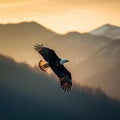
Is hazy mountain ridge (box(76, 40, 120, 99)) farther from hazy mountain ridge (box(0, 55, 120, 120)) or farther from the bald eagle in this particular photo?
the bald eagle

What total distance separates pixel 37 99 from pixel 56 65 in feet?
379

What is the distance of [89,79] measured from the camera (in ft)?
481

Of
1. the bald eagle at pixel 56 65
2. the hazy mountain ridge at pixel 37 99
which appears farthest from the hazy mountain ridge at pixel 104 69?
the bald eagle at pixel 56 65

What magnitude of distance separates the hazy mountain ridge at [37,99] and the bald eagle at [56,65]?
10504 cm

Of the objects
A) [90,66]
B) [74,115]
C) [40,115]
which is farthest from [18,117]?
[90,66]

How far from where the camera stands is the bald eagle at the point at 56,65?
26698 mm

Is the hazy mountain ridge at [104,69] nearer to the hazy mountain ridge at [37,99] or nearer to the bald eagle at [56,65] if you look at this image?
the hazy mountain ridge at [37,99]

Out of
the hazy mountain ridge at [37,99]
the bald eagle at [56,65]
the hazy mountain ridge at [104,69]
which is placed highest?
the hazy mountain ridge at [104,69]

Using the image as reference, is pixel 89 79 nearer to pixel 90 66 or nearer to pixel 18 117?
pixel 18 117

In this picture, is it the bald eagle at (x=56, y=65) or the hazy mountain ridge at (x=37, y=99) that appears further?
the hazy mountain ridge at (x=37, y=99)

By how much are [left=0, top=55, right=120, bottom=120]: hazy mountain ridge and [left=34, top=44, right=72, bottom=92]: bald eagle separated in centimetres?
A: 10504

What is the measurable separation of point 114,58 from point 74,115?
142 feet

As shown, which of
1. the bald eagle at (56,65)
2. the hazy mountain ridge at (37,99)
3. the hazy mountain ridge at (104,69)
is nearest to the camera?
the bald eagle at (56,65)

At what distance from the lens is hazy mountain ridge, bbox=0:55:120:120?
14088 cm
